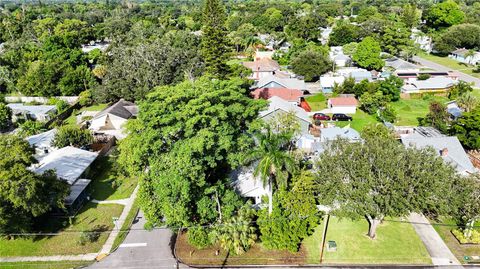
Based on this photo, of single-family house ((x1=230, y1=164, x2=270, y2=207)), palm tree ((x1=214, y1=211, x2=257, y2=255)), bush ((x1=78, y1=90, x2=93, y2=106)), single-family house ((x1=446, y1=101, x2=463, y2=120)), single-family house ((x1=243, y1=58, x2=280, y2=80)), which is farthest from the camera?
single-family house ((x1=243, y1=58, x2=280, y2=80))

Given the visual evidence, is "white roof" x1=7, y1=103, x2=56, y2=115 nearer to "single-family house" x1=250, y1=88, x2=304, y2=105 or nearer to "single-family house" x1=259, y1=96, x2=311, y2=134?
"single-family house" x1=250, y1=88, x2=304, y2=105

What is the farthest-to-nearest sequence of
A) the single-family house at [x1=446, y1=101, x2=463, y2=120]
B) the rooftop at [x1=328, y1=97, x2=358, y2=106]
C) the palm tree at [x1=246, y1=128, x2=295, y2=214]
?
the rooftop at [x1=328, y1=97, x2=358, y2=106] → the single-family house at [x1=446, y1=101, x2=463, y2=120] → the palm tree at [x1=246, y1=128, x2=295, y2=214]

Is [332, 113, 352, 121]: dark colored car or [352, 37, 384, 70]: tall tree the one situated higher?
[352, 37, 384, 70]: tall tree

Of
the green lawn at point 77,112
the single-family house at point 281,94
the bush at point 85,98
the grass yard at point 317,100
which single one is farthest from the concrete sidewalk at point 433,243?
the bush at point 85,98

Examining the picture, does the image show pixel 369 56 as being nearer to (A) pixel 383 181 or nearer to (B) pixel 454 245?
(B) pixel 454 245

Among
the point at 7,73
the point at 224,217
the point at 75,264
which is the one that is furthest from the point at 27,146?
the point at 7,73

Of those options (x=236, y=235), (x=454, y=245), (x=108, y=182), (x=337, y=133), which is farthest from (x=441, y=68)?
(x=108, y=182)

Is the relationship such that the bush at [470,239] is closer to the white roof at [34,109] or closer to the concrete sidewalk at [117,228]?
the concrete sidewalk at [117,228]

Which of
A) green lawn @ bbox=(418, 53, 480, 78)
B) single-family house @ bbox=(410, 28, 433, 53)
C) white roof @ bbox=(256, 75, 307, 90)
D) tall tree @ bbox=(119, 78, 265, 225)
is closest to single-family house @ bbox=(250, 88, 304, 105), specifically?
white roof @ bbox=(256, 75, 307, 90)
